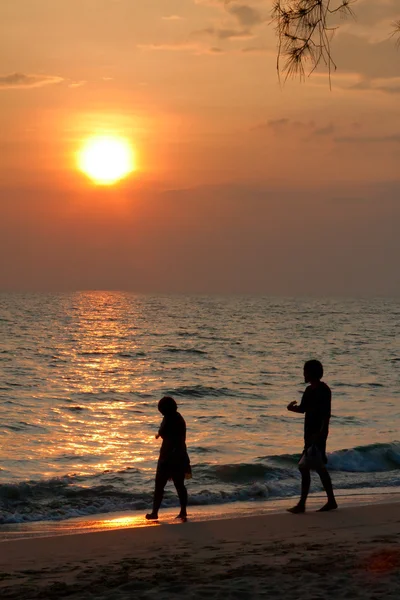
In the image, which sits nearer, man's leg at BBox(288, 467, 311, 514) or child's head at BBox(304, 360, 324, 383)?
child's head at BBox(304, 360, 324, 383)

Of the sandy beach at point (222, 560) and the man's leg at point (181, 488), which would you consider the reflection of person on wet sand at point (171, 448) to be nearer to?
the man's leg at point (181, 488)

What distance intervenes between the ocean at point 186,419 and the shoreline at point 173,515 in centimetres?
37

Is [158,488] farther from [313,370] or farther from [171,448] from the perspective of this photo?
[313,370]

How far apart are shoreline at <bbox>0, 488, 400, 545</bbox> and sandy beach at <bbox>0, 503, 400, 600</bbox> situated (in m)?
0.91

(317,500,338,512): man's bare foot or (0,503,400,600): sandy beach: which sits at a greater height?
(317,500,338,512): man's bare foot

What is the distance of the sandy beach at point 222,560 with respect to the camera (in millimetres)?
6059

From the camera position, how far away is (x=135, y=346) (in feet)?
182

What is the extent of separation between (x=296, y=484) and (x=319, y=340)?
1947 inches

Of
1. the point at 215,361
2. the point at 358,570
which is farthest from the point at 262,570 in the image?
the point at 215,361

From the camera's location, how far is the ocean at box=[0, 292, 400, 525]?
1383cm

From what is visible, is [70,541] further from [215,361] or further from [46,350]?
[46,350]

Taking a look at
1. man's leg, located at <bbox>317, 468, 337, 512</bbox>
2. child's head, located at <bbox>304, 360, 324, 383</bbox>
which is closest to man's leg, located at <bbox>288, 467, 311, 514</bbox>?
man's leg, located at <bbox>317, 468, 337, 512</bbox>

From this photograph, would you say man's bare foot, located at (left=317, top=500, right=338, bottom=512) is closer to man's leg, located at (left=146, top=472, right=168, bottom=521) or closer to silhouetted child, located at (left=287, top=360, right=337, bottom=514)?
silhouetted child, located at (left=287, top=360, right=337, bottom=514)

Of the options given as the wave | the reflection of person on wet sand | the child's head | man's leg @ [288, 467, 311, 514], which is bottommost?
man's leg @ [288, 467, 311, 514]
